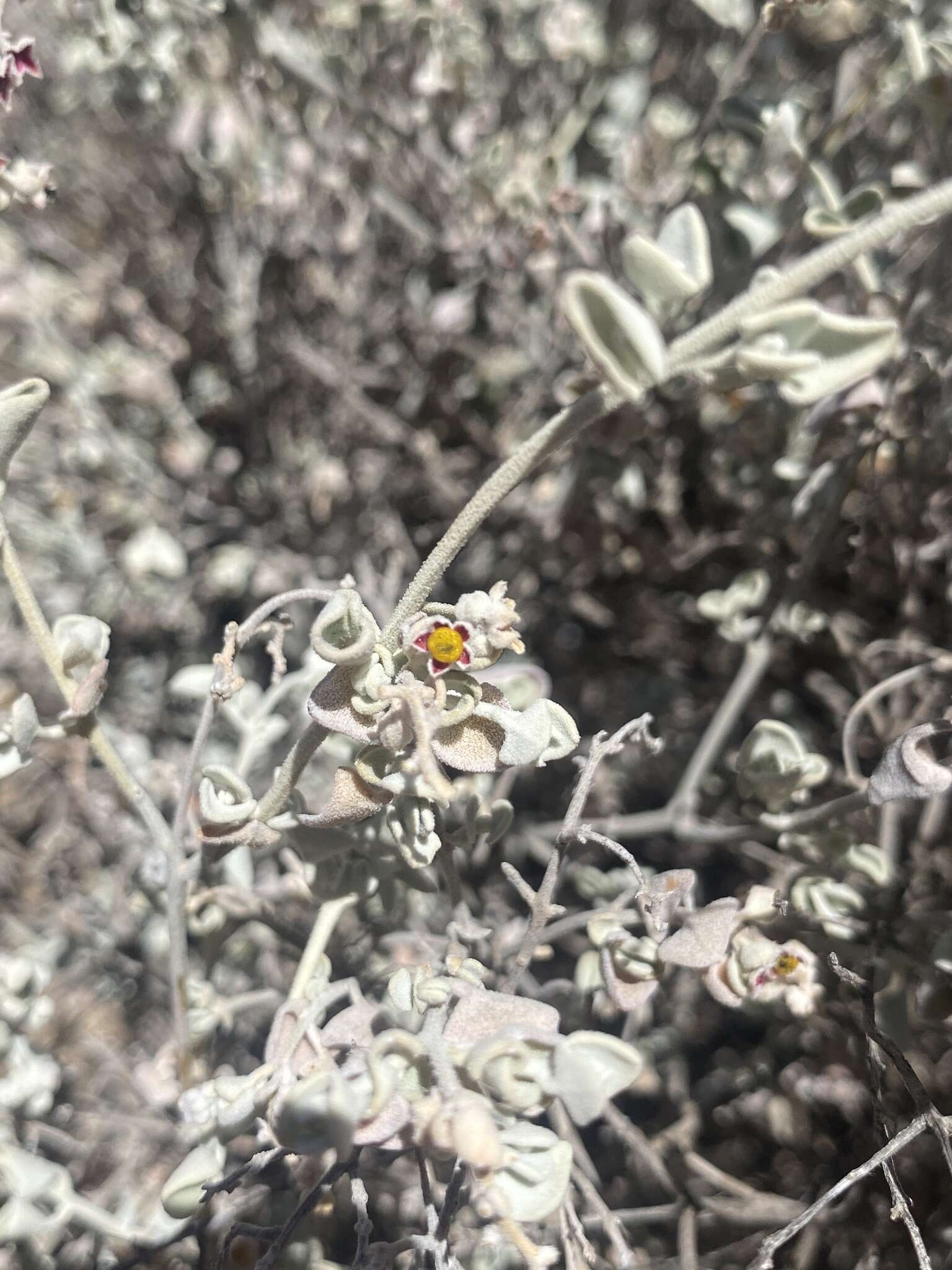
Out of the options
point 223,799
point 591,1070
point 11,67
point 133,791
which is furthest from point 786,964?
point 11,67

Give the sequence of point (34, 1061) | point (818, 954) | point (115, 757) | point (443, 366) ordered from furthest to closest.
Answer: point (443, 366) → point (34, 1061) → point (818, 954) → point (115, 757)

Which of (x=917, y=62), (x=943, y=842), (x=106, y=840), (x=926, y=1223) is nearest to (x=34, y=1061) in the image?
(x=106, y=840)

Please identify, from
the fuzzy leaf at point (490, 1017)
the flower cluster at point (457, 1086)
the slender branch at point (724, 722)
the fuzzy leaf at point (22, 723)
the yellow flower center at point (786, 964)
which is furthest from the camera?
the slender branch at point (724, 722)

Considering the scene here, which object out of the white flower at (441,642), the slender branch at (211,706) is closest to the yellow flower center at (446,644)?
the white flower at (441,642)

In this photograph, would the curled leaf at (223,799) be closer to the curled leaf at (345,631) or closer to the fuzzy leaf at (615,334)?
the curled leaf at (345,631)

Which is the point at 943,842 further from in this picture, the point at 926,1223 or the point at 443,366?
the point at 443,366

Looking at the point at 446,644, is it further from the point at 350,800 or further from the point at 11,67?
the point at 11,67

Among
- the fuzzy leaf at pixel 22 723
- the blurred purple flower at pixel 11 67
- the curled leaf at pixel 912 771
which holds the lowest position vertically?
the curled leaf at pixel 912 771
